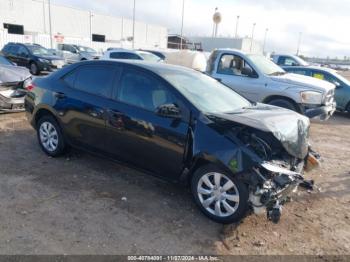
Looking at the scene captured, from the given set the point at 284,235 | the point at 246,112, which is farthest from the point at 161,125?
the point at 284,235

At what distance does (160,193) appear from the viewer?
4.45 metres

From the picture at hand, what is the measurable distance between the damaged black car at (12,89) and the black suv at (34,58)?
8.76 meters

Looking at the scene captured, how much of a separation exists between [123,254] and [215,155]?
137cm

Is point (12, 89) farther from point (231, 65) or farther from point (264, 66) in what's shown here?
point (264, 66)

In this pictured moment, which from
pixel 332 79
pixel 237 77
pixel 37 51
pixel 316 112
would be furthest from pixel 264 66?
pixel 37 51

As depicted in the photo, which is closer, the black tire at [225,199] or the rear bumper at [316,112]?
the black tire at [225,199]

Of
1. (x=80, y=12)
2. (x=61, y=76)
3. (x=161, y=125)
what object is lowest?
(x=161, y=125)

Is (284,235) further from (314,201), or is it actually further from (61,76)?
(61,76)

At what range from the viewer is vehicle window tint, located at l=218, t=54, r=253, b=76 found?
29.5ft

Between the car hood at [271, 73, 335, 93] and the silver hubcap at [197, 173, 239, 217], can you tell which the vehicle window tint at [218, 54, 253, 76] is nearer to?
the car hood at [271, 73, 335, 93]

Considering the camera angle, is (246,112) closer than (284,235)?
No

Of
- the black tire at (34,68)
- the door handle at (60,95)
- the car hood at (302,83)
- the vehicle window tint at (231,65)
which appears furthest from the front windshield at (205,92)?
the black tire at (34,68)

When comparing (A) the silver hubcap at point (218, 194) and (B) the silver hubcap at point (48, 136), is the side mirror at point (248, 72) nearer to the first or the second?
(B) the silver hubcap at point (48, 136)

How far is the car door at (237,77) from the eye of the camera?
870cm
